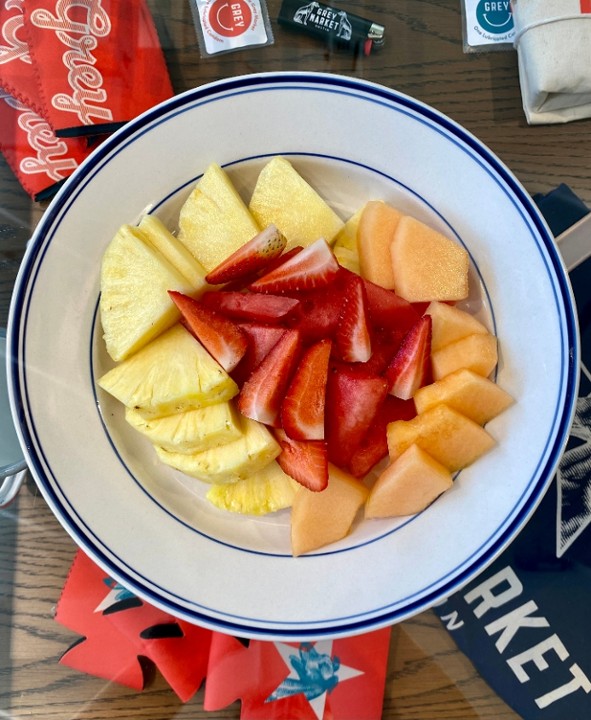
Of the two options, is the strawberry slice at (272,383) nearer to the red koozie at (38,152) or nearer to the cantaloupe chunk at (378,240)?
the cantaloupe chunk at (378,240)

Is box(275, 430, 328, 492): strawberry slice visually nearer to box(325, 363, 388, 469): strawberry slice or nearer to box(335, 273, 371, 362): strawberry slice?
box(325, 363, 388, 469): strawberry slice

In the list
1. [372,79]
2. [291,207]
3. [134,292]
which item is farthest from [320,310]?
[372,79]

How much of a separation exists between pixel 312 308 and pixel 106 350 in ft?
1.14

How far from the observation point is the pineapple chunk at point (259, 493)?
40.5 inches

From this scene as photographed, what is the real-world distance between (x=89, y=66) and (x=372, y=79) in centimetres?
49

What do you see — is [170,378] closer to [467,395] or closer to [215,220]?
[215,220]

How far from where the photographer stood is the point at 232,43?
116cm

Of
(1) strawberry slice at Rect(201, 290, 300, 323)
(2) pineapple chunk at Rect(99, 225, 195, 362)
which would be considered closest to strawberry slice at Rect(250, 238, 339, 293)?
(1) strawberry slice at Rect(201, 290, 300, 323)

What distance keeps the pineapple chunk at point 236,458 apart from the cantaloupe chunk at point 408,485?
Result: 0.17 metres

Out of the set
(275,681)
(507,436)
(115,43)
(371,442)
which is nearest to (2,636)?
(275,681)

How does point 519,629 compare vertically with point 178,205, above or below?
below

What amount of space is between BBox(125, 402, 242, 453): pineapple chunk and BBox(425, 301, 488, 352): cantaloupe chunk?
0.33 meters

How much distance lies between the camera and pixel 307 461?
970 millimetres

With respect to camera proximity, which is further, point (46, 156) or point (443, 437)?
point (46, 156)
